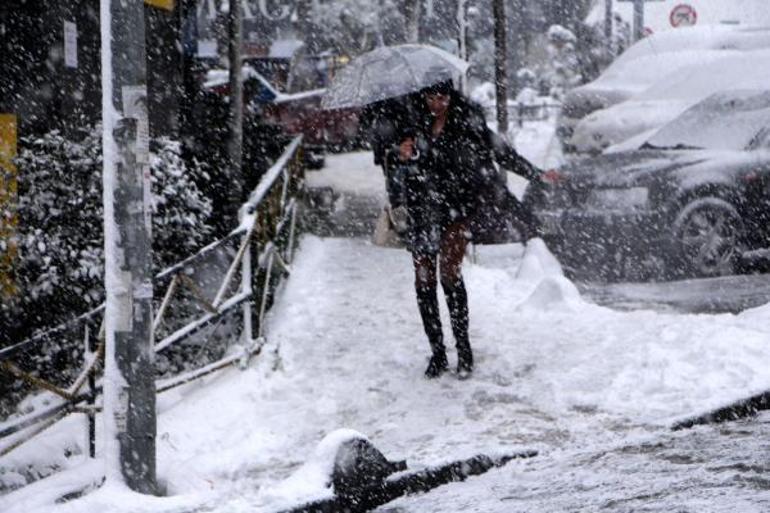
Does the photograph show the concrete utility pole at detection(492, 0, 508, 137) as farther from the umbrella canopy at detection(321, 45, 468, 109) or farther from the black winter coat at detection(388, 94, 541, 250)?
the black winter coat at detection(388, 94, 541, 250)

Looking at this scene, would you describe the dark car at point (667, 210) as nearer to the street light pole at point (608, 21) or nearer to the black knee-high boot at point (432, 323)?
the black knee-high boot at point (432, 323)

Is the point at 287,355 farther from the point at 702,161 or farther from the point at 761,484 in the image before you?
the point at 702,161

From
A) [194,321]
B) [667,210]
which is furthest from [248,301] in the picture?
[667,210]

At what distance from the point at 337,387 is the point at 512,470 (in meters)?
1.99

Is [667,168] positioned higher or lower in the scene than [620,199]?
higher

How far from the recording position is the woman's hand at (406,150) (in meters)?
7.04

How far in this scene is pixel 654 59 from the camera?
18.5m

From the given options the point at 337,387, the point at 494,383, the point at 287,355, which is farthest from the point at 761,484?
the point at 287,355

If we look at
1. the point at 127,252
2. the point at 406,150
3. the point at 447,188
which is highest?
the point at 406,150

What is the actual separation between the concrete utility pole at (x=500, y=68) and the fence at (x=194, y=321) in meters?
3.17

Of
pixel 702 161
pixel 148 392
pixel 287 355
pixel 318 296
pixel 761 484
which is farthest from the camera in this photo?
pixel 702 161

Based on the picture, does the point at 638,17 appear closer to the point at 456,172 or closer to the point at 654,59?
the point at 654,59

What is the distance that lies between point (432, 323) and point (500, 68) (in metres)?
6.68

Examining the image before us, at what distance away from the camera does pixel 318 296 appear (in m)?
9.98
